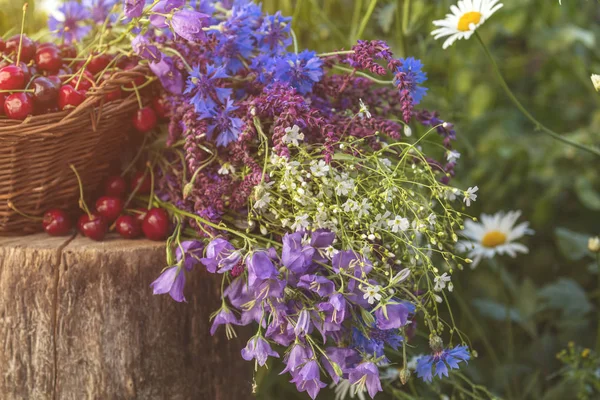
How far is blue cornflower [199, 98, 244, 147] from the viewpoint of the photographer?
1177 millimetres

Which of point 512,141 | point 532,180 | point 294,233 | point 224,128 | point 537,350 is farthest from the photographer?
point 532,180

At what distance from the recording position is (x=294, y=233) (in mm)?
1081

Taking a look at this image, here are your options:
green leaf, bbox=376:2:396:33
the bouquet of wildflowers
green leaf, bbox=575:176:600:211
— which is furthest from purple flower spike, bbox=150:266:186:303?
green leaf, bbox=575:176:600:211

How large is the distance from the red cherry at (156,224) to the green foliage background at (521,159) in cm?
66

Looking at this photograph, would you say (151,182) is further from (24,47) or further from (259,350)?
(259,350)

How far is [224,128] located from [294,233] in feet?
0.79

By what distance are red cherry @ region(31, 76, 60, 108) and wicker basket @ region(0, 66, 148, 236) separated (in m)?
0.04

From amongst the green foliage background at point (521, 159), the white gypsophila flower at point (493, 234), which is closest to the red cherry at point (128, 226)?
the green foliage background at point (521, 159)

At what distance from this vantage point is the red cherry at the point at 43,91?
1.22 m

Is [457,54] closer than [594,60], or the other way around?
[457,54]

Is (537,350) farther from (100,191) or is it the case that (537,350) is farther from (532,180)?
(100,191)

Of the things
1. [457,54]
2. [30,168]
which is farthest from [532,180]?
[30,168]

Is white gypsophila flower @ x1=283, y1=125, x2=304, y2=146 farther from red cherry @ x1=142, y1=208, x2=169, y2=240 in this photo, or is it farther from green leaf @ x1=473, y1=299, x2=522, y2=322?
green leaf @ x1=473, y1=299, x2=522, y2=322

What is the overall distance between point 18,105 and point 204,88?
0.33 metres
